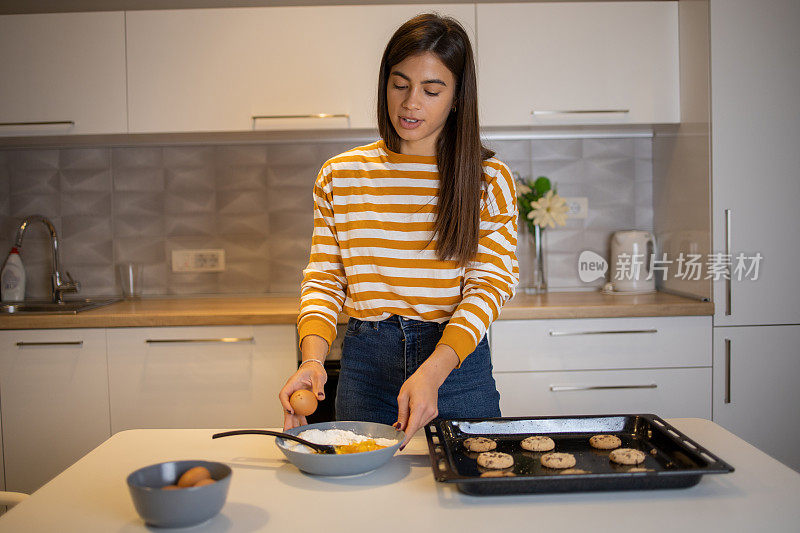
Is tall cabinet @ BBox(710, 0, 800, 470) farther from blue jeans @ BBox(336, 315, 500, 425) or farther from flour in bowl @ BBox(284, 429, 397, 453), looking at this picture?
flour in bowl @ BBox(284, 429, 397, 453)

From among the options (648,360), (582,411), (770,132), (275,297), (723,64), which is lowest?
(582,411)

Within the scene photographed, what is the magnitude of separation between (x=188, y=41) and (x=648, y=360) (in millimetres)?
1891

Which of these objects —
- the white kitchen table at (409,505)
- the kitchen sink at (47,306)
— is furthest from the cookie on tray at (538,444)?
the kitchen sink at (47,306)

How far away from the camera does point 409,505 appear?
86 centimetres

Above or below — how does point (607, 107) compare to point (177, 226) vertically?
above

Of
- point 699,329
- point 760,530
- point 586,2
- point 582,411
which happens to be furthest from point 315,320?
point 586,2

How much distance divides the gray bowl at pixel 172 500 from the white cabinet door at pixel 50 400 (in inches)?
61.4

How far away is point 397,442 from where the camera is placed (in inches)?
38.7

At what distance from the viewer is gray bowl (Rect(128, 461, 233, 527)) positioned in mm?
769

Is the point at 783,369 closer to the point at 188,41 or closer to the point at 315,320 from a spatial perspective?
the point at 315,320

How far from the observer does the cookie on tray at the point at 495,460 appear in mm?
924

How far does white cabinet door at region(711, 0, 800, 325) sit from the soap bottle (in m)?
Answer: 2.52

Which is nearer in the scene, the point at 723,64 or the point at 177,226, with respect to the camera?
the point at 723,64

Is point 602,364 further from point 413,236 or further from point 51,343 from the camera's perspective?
point 51,343
